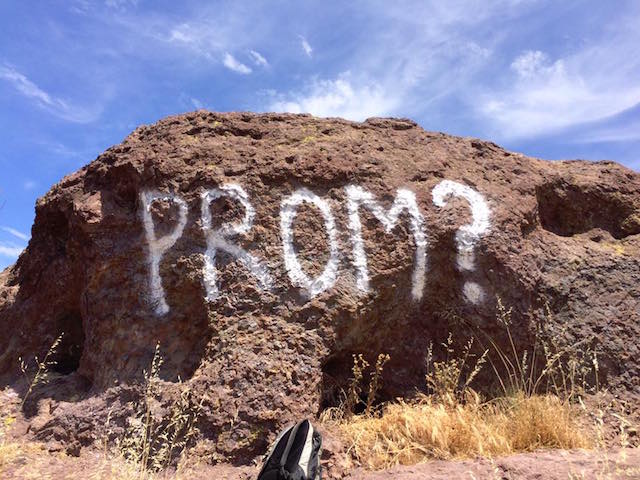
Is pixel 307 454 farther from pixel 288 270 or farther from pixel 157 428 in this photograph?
pixel 288 270

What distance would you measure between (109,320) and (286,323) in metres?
1.31

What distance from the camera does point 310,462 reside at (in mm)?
2795

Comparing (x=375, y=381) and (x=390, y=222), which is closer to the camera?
(x=375, y=381)

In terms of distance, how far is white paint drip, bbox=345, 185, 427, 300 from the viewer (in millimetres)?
4191

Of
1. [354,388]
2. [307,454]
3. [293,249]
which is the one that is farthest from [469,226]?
[307,454]

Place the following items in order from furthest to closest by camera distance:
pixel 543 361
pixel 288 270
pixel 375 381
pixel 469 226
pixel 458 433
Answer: pixel 469 226 < pixel 543 361 < pixel 288 270 < pixel 375 381 < pixel 458 433

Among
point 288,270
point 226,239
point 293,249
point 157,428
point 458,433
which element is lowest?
point 458,433

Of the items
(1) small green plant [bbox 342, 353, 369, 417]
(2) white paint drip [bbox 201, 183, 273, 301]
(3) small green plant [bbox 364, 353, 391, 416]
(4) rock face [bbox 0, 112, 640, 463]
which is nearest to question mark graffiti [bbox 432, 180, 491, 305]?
(4) rock face [bbox 0, 112, 640, 463]

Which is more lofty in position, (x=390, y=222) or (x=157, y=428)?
(x=390, y=222)

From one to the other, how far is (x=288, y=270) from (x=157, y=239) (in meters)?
1.01

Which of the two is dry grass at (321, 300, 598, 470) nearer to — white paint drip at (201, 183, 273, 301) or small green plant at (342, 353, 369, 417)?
small green plant at (342, 353, 369, 417)

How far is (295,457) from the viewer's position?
9.12ft

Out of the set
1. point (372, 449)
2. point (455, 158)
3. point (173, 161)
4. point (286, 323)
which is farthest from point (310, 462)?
point (455, 158)

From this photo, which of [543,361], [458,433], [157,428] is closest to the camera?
[458,433]
